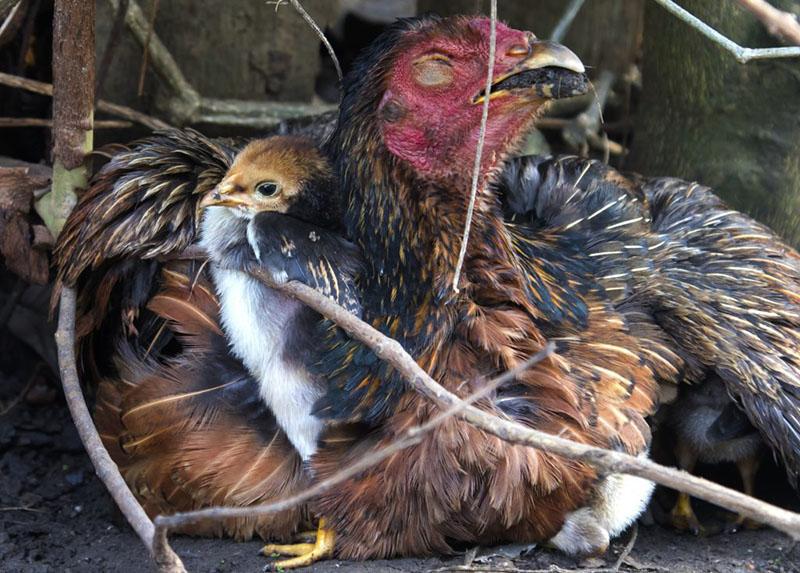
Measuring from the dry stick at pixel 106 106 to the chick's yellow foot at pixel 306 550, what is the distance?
145cm

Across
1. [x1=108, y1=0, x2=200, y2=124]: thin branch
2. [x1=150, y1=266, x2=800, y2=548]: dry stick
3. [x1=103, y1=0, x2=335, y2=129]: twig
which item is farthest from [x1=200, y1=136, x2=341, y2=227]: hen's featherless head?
[x1=108, y1=0, x2=200, y2=124]: thin branch

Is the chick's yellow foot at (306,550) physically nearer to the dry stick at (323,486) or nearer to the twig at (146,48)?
the dry stick at (323,486)

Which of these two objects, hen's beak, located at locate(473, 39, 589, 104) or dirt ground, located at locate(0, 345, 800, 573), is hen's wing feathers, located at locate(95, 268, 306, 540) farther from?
hen's beak, located at locate(473, 39, 589, 104)

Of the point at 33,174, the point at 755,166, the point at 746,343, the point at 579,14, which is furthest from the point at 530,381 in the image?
the point at 579,14

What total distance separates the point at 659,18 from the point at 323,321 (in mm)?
1887

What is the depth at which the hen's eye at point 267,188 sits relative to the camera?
2.58 m

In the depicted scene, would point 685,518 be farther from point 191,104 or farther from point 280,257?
point 191,104

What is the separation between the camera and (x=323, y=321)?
2.64 m

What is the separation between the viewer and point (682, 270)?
293 cm

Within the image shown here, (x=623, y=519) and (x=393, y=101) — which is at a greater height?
(x=393, y=101)

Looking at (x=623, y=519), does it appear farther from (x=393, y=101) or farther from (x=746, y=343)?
(x=393, y=101)

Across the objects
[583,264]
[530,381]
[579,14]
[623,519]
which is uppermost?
[579,14]

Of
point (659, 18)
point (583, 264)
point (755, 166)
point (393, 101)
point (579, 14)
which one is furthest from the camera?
point (579, 14)

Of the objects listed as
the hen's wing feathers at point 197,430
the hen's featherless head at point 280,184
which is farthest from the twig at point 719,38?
the hen's wing feathers at point 197,430
